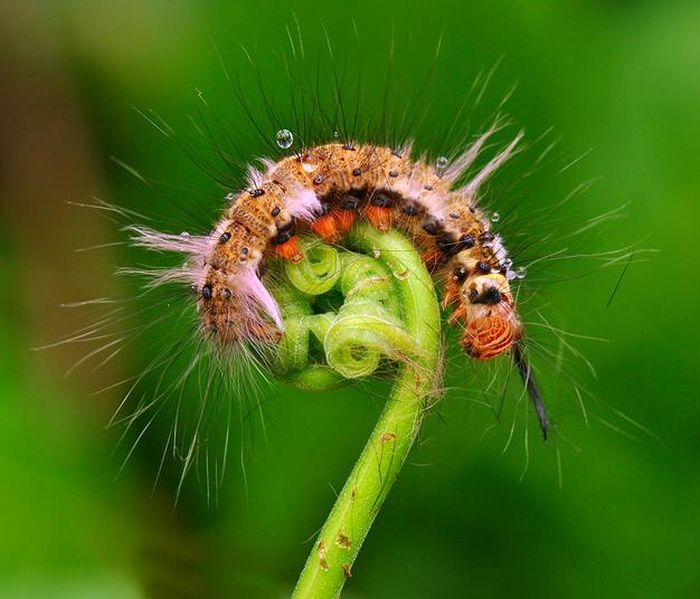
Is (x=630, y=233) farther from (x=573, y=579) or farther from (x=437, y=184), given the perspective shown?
(x=437, y=184)

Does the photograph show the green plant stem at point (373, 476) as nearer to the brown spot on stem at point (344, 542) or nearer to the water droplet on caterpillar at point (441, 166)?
the brown spot on stem at point (344, 542)

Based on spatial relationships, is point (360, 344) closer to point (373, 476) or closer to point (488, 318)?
point (373, 476)

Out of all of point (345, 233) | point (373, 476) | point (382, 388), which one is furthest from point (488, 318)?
point (382, 388)

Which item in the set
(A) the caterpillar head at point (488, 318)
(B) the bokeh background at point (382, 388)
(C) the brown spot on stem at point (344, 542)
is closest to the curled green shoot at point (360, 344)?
(C) the brown spot on stem at point (344, 542)

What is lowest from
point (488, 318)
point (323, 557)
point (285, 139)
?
point (323, 557)

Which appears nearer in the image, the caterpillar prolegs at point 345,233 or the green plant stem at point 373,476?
the green plant stem at point 373,476

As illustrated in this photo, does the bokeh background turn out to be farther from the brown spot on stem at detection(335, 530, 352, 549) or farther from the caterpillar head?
the brown spot on stem at detection(335, 530, 352, 549)
